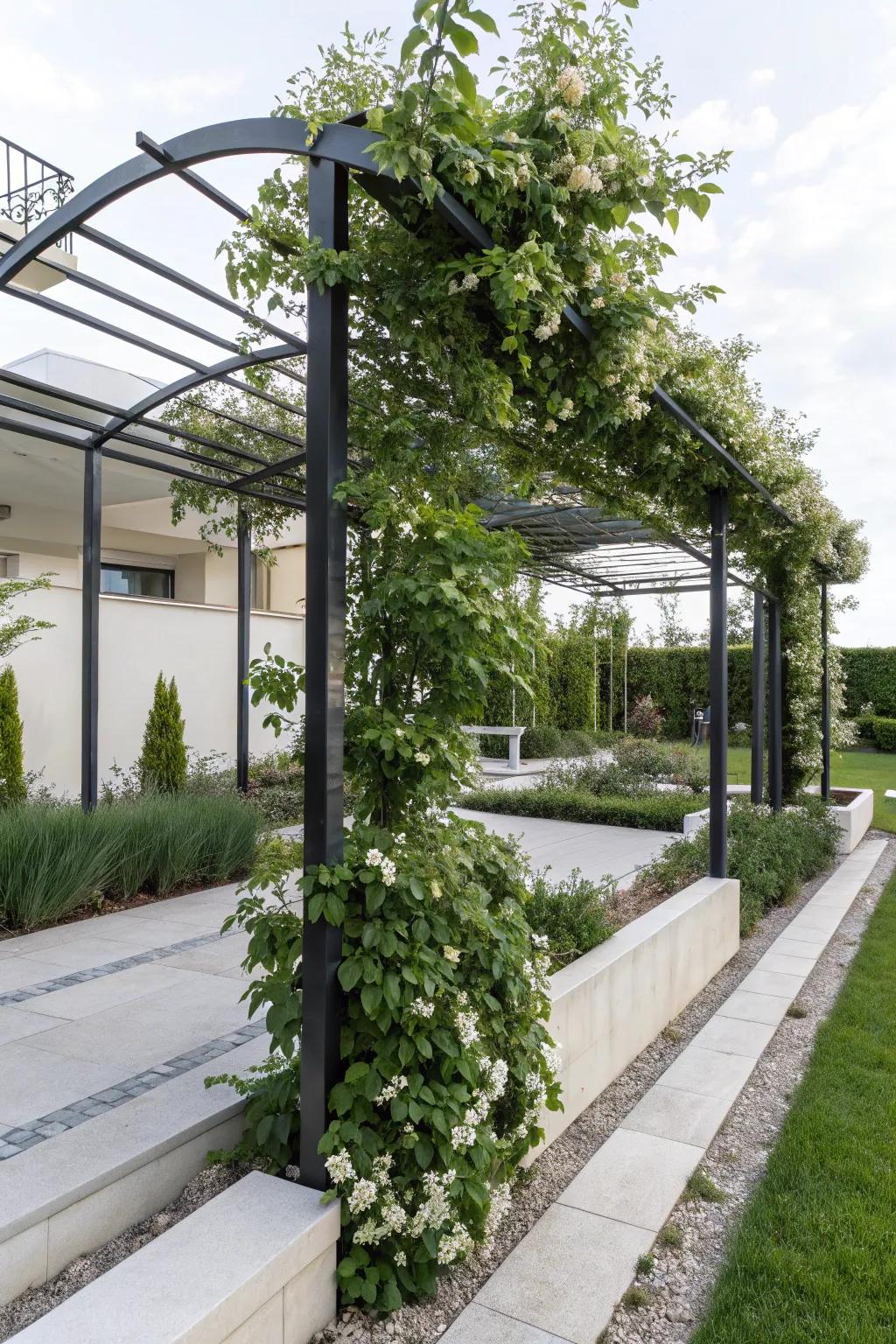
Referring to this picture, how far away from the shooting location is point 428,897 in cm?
199

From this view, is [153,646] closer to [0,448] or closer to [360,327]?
[0,448]

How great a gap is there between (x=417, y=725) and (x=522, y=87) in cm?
167

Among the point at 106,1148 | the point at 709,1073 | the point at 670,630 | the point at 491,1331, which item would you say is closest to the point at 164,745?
the point at 709,1073

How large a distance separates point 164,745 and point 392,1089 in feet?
21.5

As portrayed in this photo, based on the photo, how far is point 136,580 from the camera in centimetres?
1258

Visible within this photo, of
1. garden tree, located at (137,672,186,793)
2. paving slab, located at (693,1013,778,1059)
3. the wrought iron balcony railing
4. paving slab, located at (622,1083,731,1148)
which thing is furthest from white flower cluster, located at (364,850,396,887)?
the wrought iron balcony railing

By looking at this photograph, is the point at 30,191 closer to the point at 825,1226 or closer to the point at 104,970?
the point at 104,970

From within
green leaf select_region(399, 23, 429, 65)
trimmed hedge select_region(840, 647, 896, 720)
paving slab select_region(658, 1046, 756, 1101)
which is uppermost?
green leaf select_region(399, 23, 429, 65)

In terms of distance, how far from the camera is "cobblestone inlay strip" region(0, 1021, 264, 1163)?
6.82 feet

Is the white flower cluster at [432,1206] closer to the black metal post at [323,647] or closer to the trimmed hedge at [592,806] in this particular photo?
the black metal post at [323,647]

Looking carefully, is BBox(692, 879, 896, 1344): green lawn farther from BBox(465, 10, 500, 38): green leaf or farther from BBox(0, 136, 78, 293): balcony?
BBox(0, 136, 78, 293): balcony

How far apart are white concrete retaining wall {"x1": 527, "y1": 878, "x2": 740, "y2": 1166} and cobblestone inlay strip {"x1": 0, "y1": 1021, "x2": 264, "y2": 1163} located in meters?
1.06

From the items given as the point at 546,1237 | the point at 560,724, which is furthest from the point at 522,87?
the point at 560,724

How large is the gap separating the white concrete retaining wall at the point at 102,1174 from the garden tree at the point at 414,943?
14cm
